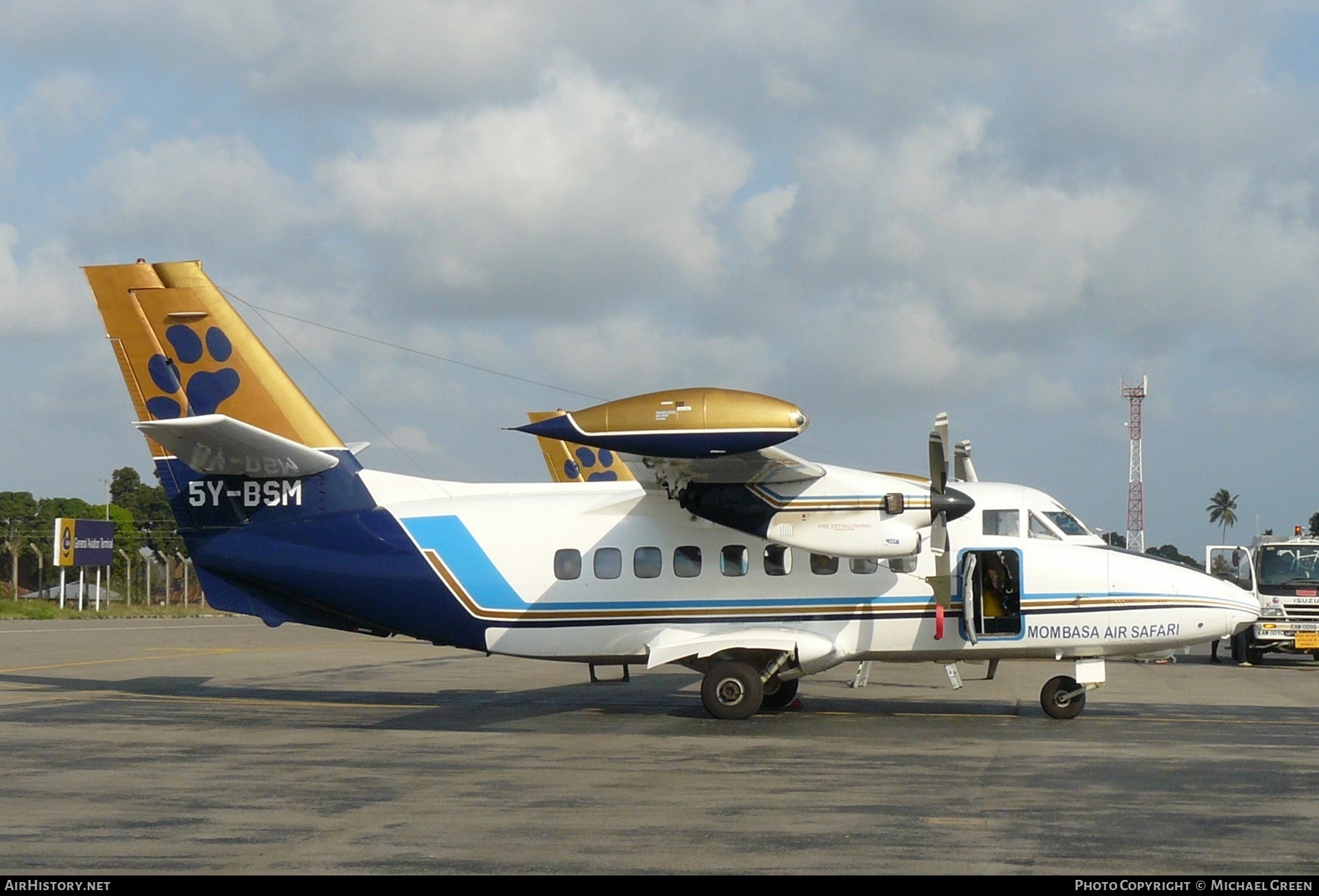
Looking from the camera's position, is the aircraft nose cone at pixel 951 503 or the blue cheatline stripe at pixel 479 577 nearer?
the aircraft nose cone at pixel 951 503

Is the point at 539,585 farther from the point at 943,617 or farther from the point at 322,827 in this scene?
the point at 322,827

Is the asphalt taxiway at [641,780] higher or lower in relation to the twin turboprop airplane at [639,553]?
lower

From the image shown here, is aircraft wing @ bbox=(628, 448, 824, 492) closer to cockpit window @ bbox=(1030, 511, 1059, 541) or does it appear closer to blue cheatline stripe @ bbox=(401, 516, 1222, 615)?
blue cheatline stripe @ bbox=(401, 516, 1222, 615)

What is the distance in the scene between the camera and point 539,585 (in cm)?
1589

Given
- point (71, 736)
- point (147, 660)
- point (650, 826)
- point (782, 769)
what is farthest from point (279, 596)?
point (147, 660)

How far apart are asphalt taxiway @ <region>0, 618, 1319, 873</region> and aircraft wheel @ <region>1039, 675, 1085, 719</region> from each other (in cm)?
16

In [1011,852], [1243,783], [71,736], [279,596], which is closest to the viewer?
[1011,852]

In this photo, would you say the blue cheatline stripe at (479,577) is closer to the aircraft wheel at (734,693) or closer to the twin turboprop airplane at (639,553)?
the twin turboprop airplane at (639,553)

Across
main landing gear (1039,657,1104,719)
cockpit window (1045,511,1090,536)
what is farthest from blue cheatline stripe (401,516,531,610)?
cockpit window (1045,511,1090,536)

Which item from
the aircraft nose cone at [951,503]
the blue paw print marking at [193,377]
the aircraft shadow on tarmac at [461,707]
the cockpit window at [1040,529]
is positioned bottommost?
the aircraft shadow on tarmac at [461,707]

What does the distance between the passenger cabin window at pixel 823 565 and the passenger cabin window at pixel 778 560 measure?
27 centimetres

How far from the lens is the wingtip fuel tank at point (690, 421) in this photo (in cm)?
1272

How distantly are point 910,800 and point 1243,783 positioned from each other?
3.04 metres

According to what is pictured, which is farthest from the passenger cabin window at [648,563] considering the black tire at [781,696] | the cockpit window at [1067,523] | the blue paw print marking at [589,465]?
the blue paw print marking at [589,465]
